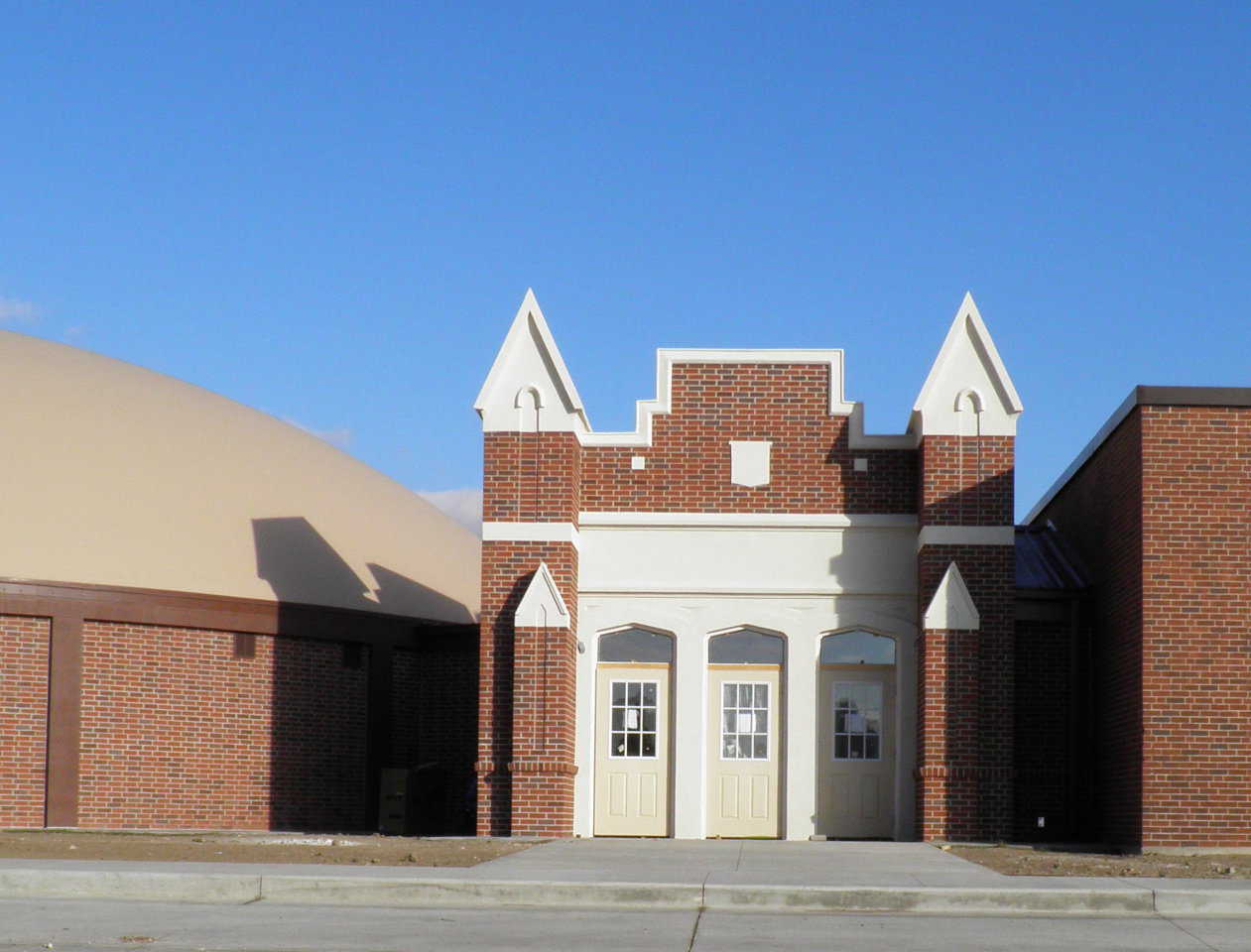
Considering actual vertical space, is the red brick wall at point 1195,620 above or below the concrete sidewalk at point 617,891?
above

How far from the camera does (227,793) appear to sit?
89.1 feet

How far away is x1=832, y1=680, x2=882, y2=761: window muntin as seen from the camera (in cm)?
2481

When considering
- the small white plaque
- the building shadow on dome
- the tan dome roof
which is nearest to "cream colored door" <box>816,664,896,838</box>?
the small white plaque

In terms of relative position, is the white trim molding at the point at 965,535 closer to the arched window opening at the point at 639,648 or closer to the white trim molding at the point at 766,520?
the white trim molding at the point at 766,520

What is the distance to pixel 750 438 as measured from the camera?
2497 centimetres

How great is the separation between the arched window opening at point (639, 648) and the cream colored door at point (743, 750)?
709 mm

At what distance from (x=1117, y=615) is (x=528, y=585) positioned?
7.90 m

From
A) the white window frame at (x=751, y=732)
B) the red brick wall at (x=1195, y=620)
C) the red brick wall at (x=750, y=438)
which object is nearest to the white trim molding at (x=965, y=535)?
the red brick wall at (x=750, y=438)

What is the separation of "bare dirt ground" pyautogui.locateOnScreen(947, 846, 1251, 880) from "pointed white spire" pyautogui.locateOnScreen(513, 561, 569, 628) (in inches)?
238

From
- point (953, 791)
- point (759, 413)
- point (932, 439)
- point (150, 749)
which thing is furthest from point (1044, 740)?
point (150, 749)

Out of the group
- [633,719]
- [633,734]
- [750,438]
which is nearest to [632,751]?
[633,734]

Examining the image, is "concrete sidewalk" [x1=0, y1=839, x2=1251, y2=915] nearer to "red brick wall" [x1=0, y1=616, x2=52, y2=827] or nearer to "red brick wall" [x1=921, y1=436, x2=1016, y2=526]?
"red brick wall" [x1=921, y1=436, x2=1016, y2=526]

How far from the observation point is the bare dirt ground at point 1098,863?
17.5m

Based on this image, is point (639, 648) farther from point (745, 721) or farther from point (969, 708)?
point (969, 708)
